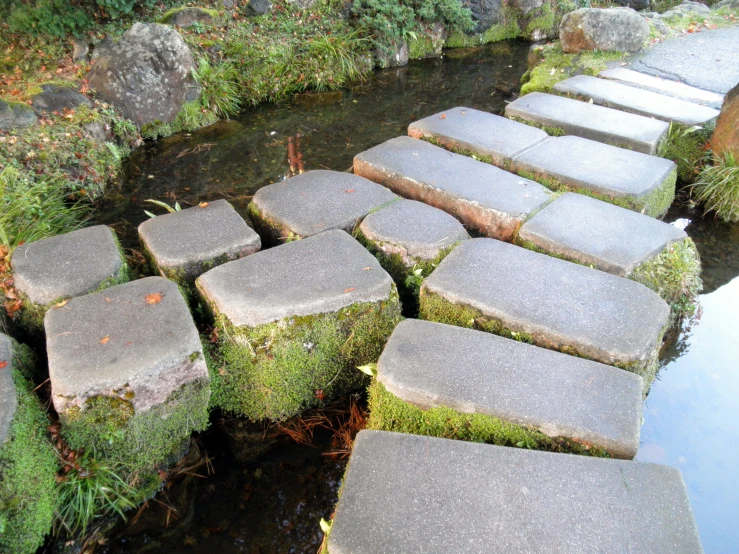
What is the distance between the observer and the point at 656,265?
2998 mm

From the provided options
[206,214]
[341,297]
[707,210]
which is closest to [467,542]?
[341,297]

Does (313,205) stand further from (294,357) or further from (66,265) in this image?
(66,265)

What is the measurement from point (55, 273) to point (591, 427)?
8.68 feet

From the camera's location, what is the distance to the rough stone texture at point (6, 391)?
2025 mm

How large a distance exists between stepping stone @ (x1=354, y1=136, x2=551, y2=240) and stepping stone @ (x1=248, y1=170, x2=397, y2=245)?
0.90ft

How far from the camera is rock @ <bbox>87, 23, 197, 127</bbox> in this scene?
552 centimetres

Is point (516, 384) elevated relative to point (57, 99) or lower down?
lower down

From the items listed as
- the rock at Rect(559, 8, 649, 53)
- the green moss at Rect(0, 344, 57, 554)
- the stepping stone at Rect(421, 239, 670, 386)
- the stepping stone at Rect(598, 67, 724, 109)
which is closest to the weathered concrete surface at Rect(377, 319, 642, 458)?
the stepping stone at Rect(421, 239, 670, 386)

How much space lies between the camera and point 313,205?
336 cm

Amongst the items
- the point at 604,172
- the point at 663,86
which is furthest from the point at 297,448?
the point at 663,86

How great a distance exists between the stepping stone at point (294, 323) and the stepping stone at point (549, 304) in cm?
34

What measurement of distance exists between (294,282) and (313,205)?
841mm

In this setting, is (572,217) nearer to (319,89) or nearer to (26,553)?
(26,553)

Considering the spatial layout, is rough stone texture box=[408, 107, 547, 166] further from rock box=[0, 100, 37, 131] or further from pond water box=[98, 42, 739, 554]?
rock box=[0, 100, 37, 131]
